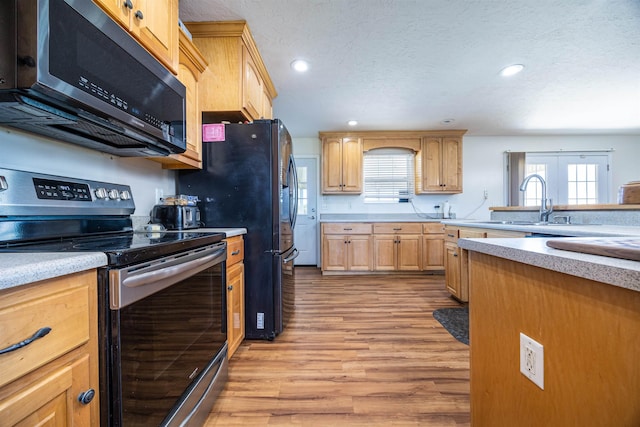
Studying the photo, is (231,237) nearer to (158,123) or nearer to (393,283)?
(158,123)

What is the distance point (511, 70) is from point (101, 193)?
3306mm

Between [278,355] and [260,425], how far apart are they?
55 cm

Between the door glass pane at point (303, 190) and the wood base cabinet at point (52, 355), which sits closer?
the wood base cabinet at point (52, 355)

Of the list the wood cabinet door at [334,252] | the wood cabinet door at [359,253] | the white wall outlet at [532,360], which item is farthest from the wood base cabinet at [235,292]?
the wood cabinet door at [359,253]

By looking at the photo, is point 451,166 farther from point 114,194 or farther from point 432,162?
point 114,194

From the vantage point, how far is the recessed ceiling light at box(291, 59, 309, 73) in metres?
2.26

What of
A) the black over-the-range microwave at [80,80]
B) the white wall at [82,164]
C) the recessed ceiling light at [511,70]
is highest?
the recessed ceiling light at [511,70]

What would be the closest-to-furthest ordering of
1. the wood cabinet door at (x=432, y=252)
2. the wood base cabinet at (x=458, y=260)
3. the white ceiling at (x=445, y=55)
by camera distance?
the white ceiling at (x=445, y=55) → the wood base cabinet at (x=458, y=260) → the wood cabinet door at (x=432, y=252)

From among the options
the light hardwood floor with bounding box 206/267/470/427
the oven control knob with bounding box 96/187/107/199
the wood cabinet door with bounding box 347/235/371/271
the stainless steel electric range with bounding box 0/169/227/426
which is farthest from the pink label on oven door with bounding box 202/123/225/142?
the wood cabinet door with bounding box 347/235/371/271

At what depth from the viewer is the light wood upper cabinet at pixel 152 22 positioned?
1003 millimetres

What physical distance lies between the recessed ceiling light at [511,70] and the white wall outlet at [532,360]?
8.75 ft

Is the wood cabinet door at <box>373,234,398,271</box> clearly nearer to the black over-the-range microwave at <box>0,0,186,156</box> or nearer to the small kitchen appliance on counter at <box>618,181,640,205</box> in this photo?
the small kitchen appliance on counter at <box>618,181,640,205</box>

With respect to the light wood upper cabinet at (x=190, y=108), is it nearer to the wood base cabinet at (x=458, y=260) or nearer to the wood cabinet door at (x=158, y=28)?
the wood cabinet door at (x=158, y=28)

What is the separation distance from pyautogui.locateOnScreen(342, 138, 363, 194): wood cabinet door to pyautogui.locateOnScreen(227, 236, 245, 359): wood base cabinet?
8.93 feet
